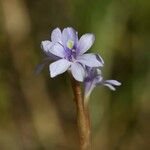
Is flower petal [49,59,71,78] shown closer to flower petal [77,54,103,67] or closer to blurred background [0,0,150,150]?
flower petal [77,54,103,67]

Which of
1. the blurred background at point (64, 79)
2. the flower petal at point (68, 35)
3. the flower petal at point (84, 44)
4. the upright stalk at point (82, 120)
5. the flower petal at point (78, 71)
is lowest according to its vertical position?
the blurred background at point (64, 79)

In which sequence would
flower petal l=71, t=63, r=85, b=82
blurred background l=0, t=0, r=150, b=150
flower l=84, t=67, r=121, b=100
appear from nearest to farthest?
flower petal l=71, t=63, r=85, b=82 < flower l=84, t=67, r=121, b=100 < blurred background l=0, t=0, r=150, b=150

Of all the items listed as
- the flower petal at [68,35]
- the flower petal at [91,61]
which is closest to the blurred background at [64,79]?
the flower petal at [68,35]

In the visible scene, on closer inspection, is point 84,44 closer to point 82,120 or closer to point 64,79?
point 82,120

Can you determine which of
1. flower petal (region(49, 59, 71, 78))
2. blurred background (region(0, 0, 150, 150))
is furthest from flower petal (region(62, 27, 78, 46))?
blurred background (region(0, 0, 150, 150))

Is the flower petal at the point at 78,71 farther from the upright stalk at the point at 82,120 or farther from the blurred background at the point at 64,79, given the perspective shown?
the blurred background at the point at 64,79

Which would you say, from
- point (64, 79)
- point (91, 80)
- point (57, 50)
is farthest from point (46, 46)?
point (64, 79)

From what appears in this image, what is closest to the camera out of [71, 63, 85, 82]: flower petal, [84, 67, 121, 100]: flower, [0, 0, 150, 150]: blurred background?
[71, 63, 85, 82]: flower petal

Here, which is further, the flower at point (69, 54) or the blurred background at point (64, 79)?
the blurred background at point (64, 79)
